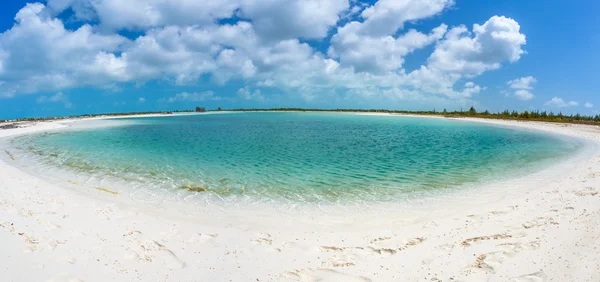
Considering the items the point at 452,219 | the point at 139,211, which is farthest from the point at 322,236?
the point at 139,211

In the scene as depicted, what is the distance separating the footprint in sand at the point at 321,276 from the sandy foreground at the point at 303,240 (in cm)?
2

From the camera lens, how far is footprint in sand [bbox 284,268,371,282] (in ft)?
17.2

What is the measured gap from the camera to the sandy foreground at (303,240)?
529cm

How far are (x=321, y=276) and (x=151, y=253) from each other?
334cm

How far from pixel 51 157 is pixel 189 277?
16.7m

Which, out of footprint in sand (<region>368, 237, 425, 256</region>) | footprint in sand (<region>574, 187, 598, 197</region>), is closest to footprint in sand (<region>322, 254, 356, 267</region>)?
footprint in sand (<region>368, 237, 425, 256</region>)

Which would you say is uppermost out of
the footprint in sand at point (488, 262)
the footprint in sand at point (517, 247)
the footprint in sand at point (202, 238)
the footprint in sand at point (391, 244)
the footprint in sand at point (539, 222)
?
the footprint in sand at point (539, 222)

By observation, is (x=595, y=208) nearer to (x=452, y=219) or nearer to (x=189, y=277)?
(x=452, y=219)

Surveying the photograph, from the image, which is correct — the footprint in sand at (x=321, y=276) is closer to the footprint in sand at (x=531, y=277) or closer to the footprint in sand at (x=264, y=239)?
the footprint in sand at (x=264, y=239)

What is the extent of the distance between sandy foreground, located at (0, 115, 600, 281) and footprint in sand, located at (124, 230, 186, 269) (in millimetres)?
35

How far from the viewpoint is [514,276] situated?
4945 mm

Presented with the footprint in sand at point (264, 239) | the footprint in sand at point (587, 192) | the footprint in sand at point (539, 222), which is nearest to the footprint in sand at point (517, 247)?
the footprint in sand at point (539, 222)

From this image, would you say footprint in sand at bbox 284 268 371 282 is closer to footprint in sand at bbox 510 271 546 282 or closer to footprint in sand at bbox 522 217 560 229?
footprint in sand at bbox 510 271 546 282

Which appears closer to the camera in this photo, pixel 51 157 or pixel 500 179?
pixel 500 179
